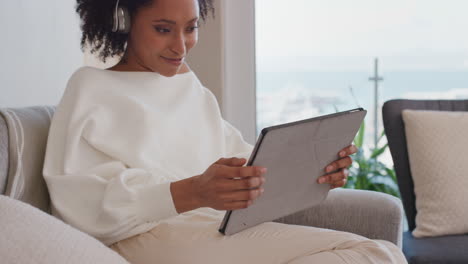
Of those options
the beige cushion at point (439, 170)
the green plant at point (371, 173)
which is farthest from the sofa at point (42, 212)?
the green plant at point (371, 173)

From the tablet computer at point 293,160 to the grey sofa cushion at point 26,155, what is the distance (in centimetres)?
42

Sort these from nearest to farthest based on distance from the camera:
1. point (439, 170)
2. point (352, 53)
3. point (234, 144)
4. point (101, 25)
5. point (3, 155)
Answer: point (3, 155)
point (101, 25)
point (234, 144)
point (439, 170)
point (352, 53)

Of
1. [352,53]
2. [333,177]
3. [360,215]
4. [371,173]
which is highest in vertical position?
[352,53]

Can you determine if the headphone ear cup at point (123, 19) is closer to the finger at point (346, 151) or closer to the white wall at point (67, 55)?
the white wall at point (67, 55)

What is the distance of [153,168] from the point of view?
154cm

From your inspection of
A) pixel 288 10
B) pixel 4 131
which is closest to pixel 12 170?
pixel 4 131

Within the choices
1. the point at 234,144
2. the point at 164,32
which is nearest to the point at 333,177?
the point at 234,144

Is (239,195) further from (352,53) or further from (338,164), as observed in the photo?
(352,53)

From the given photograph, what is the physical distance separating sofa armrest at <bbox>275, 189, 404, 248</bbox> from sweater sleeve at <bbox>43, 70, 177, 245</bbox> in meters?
0.48

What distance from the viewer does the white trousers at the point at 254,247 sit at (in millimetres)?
1334

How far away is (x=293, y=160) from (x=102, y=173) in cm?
41

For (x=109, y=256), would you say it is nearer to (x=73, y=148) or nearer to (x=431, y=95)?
(x=73, y=148)

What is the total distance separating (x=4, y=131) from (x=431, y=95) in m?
2.32

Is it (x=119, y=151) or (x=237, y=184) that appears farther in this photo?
(x=119, y=151)
